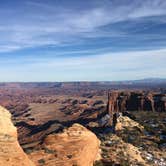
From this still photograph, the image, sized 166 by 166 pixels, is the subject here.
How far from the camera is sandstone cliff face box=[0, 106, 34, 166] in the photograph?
87.1 ft

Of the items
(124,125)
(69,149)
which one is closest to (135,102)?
(124,125)

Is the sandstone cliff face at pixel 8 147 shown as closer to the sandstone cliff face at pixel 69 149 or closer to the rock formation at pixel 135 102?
the sandstone cliff face at pixel 69 149

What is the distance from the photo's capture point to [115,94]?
547ft

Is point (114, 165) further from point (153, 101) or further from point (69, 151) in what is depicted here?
point (153, 101)

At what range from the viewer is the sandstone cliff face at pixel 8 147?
2656 centimetres

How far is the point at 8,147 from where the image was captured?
27172 millimetres

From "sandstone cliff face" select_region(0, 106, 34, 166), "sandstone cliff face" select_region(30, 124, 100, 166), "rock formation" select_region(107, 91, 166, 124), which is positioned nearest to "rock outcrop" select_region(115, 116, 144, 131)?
"sandstone cliff face" select_region(30, 124, 100, 166)

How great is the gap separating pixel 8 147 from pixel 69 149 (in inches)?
387

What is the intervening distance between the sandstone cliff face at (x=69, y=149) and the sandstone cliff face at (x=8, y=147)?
5.62m

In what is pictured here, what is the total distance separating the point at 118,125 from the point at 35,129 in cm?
7422

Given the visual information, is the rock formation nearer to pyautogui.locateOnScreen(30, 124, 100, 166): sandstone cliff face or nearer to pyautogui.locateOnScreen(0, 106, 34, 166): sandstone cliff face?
pyautogui.locateOnScreen(30, 124, 100, 166): sandstone cliff face

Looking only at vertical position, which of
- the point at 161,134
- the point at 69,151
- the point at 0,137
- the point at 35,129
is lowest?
the point at 35,129

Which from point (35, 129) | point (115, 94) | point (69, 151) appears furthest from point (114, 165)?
point (115, 94)

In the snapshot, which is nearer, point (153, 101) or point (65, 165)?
point (65, 165)
